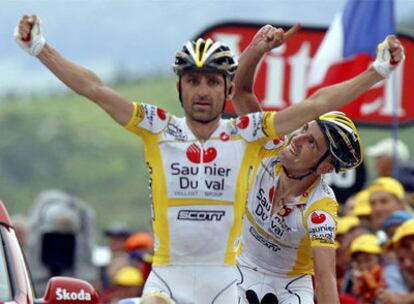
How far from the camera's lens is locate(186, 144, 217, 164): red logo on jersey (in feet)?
34.5

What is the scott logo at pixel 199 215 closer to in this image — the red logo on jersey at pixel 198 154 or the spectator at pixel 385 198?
the red logo on jersey at pixel 198 154

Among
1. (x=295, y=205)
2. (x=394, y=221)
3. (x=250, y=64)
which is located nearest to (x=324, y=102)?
(x=295, y=205)

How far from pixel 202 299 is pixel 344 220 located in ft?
18.0

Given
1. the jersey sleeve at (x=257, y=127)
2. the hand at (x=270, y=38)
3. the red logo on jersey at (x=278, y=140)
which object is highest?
the hand at (x=270, y=38)

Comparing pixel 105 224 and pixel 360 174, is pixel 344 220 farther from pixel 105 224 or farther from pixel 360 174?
pixel 105 224

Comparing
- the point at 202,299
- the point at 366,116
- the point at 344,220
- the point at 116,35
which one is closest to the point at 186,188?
the point at 202,299

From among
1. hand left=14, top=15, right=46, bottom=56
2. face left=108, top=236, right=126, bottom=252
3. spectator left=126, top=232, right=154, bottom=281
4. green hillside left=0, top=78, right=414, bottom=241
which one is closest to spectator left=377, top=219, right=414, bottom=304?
hand left=14, top=15, right=46, bottom=56

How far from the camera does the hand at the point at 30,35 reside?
1015cm

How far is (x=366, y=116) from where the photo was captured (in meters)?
21.4

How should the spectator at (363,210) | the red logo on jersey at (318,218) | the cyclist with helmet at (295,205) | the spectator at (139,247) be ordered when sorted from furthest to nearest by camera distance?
the spectator at (139,247) < the spectator at (363,210) < the red logo on jersey at (318,218) < the cyclist with helmet at (295,205)

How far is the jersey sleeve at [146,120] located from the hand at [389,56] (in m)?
1.26

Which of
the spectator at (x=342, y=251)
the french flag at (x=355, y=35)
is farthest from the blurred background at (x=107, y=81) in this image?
the spectator at (x=342, y=251)

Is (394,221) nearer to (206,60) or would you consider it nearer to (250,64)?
(250,64)

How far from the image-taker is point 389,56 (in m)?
10.4
